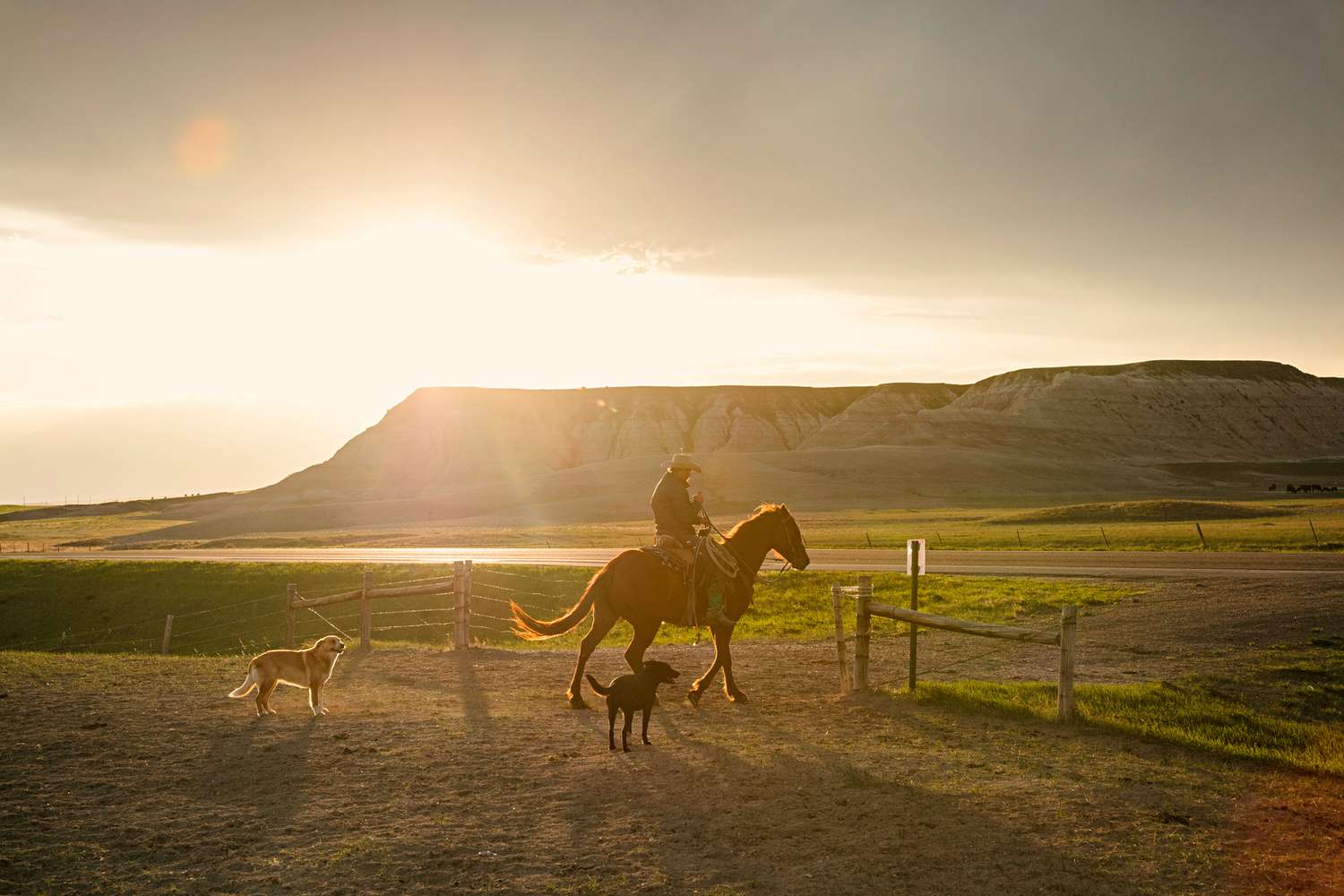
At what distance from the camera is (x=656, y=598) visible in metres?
12.7

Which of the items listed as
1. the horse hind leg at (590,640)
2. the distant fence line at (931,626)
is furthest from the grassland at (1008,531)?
the horse hind leg at (590,640)

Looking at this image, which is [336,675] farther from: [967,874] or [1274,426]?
[1274,426]

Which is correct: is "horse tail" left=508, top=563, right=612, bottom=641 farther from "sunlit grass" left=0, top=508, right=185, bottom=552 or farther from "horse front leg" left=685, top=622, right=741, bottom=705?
"sunlit grass" left=0, top=508, right=185, bottom=552

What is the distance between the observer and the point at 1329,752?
10.1m

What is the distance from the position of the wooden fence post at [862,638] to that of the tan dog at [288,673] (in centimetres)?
736

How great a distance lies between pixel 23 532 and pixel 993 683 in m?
108

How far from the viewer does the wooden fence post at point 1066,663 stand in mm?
11391

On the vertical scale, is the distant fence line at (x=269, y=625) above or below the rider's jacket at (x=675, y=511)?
below

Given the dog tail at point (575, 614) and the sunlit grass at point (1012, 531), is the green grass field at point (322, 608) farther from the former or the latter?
the sunlit grass at point (1012, 531)

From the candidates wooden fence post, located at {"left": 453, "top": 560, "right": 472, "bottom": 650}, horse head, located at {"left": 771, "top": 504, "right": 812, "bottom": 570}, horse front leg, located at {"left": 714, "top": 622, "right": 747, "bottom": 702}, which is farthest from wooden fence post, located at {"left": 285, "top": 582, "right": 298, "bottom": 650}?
horse head, located at {"left": 771, "top": 504, "right": 812, "bottom": 570}

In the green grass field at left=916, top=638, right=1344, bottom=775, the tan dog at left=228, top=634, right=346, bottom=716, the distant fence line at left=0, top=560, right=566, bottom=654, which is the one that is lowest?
the distant fence line at left=0, top=560, right=566, bottom=654

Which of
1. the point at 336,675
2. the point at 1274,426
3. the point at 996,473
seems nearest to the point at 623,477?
the point at 996,473

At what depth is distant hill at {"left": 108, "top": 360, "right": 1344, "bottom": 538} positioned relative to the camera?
352 ft

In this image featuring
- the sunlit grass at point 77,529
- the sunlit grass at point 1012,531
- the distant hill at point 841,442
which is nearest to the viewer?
the sunlit grass at point 1012,531
